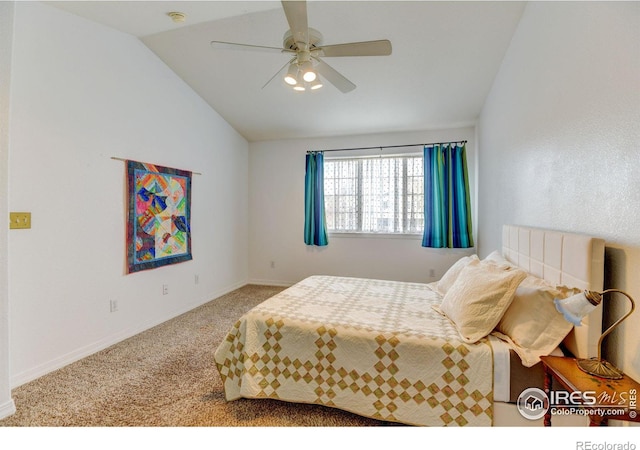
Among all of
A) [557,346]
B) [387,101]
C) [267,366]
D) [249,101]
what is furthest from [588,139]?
[249,101]

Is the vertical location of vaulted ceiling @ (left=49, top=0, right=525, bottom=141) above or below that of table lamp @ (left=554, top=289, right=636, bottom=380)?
above

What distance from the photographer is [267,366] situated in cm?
183

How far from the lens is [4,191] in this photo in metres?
1.79

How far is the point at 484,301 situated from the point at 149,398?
2181mm

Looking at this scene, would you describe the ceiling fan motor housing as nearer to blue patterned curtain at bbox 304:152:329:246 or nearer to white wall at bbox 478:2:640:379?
white wall at bbox 478:2:640:379

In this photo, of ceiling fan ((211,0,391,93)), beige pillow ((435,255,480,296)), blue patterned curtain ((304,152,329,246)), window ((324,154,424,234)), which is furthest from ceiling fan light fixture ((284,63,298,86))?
window ((324,154,424,234))

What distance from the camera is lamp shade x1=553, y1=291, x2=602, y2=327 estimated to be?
1073 millimetres

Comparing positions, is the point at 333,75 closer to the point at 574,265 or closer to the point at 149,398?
the point at 574,265

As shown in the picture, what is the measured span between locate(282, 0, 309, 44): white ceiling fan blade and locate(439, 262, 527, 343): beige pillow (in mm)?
1827

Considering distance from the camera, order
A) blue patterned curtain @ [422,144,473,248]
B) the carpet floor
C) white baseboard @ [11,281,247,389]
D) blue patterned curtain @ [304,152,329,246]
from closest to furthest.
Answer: the carpet floor, white baseboard @ [11,281,247,389], blue patterned curtain @ [422,144,473,248], blue patterned curtain @ [304,152,329,246]

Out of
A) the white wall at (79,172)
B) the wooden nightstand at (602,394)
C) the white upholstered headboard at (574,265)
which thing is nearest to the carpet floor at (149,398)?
the white wall at (79,172)

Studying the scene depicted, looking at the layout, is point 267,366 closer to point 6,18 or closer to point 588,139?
point 588,139

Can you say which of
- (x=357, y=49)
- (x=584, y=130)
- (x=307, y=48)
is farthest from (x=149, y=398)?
(x=584, y=130)

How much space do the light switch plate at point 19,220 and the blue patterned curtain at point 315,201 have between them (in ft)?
10.6
